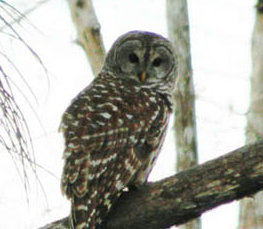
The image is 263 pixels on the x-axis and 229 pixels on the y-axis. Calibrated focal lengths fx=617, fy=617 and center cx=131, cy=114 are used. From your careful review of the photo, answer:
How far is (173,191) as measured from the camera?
4.20m

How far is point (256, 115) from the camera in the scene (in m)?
6.84

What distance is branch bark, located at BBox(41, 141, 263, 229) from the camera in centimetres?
403

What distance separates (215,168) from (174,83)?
2305 mm

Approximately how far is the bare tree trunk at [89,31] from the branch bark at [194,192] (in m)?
2.64

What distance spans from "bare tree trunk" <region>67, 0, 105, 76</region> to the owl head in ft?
0.85

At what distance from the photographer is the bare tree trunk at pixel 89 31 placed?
668 cm

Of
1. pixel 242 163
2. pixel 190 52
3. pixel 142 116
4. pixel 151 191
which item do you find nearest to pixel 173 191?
pixel 151 191

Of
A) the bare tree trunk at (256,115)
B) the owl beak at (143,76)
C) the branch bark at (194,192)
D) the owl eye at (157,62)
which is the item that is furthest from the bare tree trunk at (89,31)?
the branch bark at (194,192)

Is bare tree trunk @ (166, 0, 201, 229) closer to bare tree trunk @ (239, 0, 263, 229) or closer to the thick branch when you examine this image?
the thick branch

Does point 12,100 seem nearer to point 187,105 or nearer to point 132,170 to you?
point 132,170

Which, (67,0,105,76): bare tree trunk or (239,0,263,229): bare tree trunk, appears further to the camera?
(67,0,105,76): bare tree trunk

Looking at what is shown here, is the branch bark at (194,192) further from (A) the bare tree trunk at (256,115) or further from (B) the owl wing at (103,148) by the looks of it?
(A) the bare tree trunk at (256,115)

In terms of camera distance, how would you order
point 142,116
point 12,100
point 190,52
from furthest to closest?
point 190,52
point 142,116
point 12,100

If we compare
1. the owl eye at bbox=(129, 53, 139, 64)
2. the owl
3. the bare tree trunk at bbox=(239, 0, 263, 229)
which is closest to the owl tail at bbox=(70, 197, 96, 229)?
the owl
